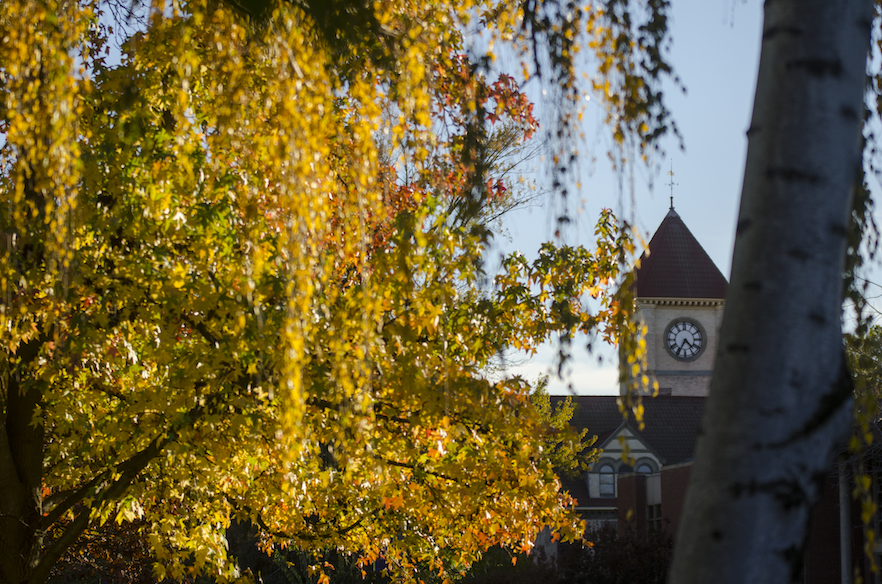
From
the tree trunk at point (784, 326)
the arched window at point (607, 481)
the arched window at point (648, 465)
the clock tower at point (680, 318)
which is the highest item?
the clock tower at point (680, 318)

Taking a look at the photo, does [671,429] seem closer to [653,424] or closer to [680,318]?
[653,424]

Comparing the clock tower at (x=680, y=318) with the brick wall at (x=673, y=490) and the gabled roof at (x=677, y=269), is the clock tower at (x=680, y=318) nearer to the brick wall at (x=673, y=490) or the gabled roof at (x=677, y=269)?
the gabled roof at (x=677, y=269)

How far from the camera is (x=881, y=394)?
18016 millimetres

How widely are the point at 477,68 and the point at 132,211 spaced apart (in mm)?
3714

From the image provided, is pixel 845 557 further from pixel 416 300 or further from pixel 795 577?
pixel 795 577

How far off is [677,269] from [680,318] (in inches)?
123

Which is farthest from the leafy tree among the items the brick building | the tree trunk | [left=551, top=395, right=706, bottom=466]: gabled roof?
[left=551, top=395, right=706, bottom=466]: gabled roof

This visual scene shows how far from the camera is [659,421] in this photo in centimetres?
4497

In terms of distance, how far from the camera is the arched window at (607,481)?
40.6 meters

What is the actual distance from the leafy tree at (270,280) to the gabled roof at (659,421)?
112 feet

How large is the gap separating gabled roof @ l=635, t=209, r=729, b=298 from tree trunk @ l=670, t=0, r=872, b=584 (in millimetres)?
50969

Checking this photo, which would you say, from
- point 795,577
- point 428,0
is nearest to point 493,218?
point 428,0

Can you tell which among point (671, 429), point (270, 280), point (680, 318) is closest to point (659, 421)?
point (671, 429)

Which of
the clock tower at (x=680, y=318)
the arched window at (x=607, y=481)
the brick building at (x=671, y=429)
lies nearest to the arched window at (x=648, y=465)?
the brick building at (x=671, y=429)
